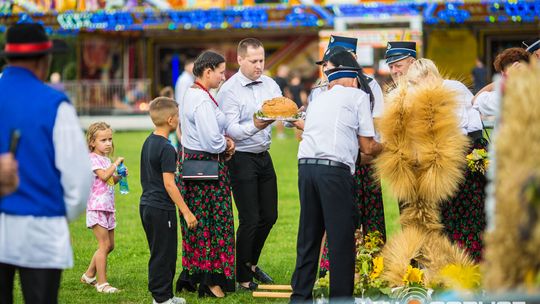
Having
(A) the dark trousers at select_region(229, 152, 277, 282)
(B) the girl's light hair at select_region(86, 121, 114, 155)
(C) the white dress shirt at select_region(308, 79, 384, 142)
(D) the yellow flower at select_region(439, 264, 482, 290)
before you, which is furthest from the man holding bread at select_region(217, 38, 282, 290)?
(D) the yellow flower at select_region(439, 264, 482, 290)

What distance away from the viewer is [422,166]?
22.9 ft

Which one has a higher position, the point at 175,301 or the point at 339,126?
the point at 339,126

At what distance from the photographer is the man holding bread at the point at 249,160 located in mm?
8539

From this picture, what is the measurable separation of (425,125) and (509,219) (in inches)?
120

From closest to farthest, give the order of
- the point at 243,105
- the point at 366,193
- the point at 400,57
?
the point at 366,193 → the point at 400,57 → the point at 243,105

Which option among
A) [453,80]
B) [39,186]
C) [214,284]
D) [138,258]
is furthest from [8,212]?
[138,258]

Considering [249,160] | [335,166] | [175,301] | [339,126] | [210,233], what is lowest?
[175,301]

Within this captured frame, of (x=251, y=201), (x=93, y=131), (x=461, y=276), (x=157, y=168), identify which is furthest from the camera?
(x=251, y=201)

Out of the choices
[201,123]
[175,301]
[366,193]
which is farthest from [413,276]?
[201,123]

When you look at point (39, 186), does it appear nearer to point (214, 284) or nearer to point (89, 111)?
point (214, 284)

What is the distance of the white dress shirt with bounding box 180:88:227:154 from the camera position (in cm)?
803

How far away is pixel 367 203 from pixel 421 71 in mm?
1216

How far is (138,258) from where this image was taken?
33.2ft

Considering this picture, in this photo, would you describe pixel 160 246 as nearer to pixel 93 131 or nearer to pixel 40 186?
pixel 93 131
